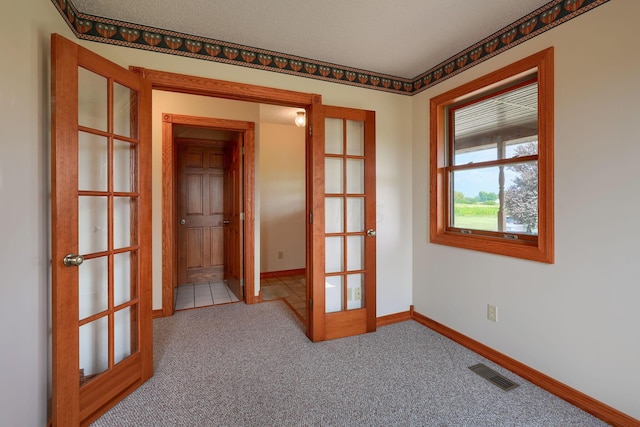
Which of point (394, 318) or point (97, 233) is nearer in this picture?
point (97, 233)

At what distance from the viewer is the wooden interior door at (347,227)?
2660mm

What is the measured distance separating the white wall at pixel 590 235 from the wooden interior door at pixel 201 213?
386cm

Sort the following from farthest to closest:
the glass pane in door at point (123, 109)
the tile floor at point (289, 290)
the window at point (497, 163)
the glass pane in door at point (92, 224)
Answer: the tile floor at point (289, 290)
the window at point (497, 163)
the glass pane in door at point (123, 109)
the glass pane in door at point (92, 224)

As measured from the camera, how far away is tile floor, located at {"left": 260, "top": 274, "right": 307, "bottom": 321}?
350 centimetres

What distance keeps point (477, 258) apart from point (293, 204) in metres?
3.27

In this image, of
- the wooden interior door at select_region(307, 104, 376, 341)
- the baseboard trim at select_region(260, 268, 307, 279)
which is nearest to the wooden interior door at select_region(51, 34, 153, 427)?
the wooden interior door at select_region(307, 104, 376, 341)

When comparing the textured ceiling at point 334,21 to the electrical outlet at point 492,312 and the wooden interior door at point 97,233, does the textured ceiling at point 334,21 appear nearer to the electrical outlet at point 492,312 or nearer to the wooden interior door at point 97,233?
the wooden interior door at point 97,233

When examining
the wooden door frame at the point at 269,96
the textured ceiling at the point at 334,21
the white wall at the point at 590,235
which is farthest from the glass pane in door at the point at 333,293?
the textured ceiling at the point at 334,21

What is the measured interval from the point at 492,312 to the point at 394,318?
0.98 m

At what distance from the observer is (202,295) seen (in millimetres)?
3889

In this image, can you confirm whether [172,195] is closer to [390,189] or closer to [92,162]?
[92,162]

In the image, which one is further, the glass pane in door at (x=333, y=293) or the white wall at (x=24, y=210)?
the glass pane in door at (x=333, y=293)

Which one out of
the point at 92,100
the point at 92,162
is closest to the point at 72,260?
the point at 92,162

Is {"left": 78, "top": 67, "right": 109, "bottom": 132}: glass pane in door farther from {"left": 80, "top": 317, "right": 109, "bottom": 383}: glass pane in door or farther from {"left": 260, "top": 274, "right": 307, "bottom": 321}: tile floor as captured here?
{"left": 260, "top": 274, "right": 307, "bottom": 321}: tile floor
